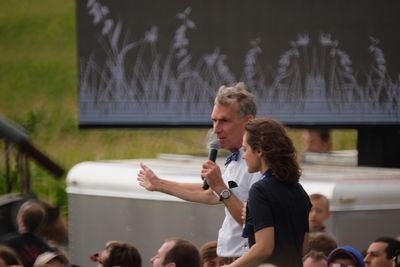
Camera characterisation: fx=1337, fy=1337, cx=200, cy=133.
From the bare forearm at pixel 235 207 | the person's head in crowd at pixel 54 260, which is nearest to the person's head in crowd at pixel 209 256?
the person's head in crowd at pixel 54 260

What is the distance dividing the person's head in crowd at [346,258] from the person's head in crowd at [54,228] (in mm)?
4564

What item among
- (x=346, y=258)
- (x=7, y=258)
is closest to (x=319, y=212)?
(x=346, y=258)

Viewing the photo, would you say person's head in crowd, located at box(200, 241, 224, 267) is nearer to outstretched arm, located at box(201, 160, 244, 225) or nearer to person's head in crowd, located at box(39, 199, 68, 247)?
outstretched arm, located at box(201, 160, 244, 225)

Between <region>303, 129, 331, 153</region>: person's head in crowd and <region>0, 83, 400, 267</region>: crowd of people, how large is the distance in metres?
3.32

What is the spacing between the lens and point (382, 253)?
840 centimetres

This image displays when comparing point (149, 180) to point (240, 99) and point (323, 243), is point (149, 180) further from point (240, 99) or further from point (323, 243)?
point (323, 243)

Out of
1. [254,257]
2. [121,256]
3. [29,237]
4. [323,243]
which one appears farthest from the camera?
[29,237]

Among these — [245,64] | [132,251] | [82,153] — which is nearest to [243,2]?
[245,64]

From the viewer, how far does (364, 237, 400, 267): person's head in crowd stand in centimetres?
→ 839

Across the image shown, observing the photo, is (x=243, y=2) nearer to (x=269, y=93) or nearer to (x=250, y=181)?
(x=269, y=93)

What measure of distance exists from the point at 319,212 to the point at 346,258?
2060 mm

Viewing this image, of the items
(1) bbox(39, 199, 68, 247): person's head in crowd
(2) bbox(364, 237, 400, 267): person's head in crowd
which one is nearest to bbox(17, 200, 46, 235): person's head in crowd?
(1) bbox(39, 199, 68, 247): person's head in crowd

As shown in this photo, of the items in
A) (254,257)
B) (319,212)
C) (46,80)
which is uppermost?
(254,257)

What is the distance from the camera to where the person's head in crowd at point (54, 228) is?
1196 centimetres
